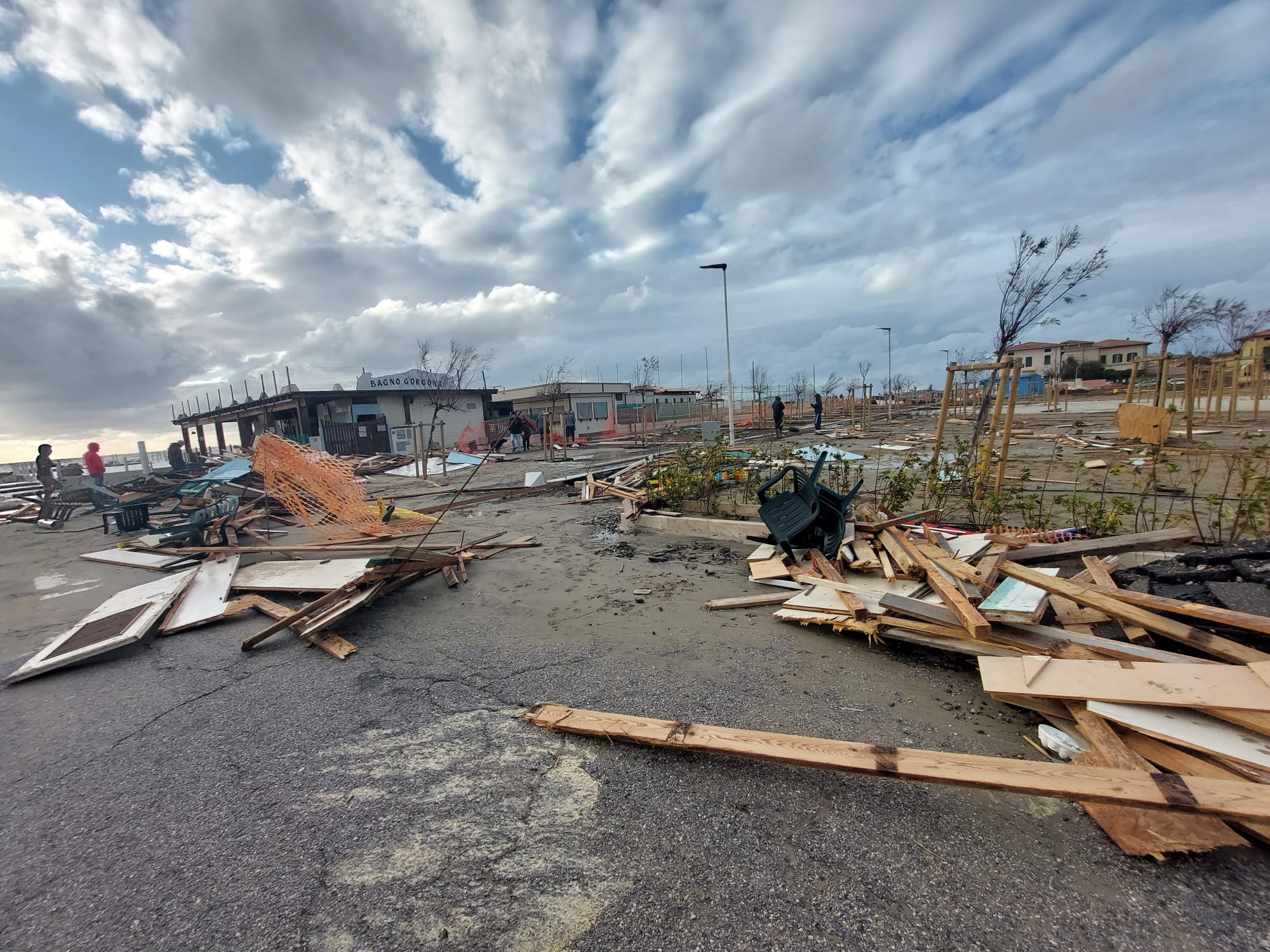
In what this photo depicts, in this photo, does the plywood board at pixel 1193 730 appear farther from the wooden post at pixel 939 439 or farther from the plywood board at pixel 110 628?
the plywood board at pixel 110 628

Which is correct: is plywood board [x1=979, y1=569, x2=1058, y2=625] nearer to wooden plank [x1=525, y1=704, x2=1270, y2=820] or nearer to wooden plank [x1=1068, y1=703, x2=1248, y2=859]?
wooden plank [x1=1068, y1=703, x2=1248, y2=859]

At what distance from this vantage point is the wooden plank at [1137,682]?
2418mm

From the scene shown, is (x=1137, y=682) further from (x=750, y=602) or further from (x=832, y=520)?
(x=832, y=520)

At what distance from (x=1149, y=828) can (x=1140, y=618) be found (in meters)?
1.60

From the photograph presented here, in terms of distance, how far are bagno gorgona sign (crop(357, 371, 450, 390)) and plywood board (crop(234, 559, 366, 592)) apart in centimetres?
2536

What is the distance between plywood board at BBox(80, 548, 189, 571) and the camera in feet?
25.7

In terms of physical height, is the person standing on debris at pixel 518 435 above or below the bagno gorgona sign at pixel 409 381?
below

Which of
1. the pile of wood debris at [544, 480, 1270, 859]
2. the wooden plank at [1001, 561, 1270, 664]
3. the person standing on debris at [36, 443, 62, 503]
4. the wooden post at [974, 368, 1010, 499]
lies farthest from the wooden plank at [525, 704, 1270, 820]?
the person standing on debris at [36, 443, 62, 503]

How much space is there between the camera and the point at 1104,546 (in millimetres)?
4395

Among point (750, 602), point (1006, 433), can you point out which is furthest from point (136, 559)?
point (1006, 433)

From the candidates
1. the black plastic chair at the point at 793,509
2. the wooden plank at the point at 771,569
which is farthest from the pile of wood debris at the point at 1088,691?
the black plastic chair at the point at 793,509

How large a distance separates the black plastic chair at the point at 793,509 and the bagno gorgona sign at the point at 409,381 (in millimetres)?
27376

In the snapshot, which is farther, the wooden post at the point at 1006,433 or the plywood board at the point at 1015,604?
the wooden post at the point at 1006,433

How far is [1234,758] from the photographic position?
2.19 meters
